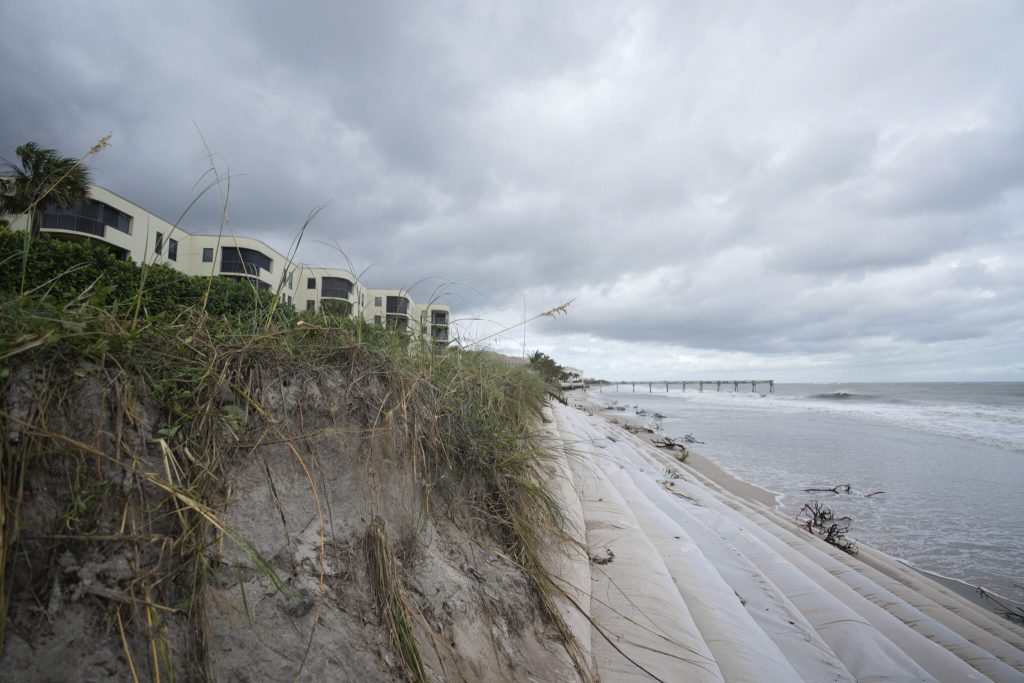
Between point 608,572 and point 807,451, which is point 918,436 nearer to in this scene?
point 807,451

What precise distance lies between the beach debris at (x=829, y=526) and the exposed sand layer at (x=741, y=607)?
1.29 ft

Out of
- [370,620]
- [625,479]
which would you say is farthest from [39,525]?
[625,479]

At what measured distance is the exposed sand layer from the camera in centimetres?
225

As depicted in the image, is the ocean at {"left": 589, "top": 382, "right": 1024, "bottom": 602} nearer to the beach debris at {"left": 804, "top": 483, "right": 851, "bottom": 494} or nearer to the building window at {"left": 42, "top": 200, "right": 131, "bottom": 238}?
the beach debris at {"left": 804, "top": 483, "right": 851, "bottom": 494}

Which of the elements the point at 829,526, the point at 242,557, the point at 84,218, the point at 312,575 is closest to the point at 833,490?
the point at 829,526

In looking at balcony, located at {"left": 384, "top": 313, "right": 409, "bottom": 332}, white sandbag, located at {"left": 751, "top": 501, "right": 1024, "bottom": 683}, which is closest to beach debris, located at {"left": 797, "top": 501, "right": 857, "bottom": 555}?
white sandbag, located at {"left": 751, "top": 501, "right": 1024, "bottom": 683}

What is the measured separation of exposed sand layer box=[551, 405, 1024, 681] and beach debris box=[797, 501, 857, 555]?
0.39 metres

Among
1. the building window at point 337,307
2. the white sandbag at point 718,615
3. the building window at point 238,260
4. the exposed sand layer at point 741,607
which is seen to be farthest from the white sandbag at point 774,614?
the building window at point 238,260

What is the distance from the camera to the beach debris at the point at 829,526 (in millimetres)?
5227

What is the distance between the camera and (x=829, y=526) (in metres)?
5.98

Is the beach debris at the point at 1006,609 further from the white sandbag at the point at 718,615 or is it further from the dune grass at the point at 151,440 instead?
the dune grass at the point at 151,440

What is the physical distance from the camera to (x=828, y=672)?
249cm

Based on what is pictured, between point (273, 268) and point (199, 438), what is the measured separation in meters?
43.9

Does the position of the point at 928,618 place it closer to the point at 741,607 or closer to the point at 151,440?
the point at 741,607
